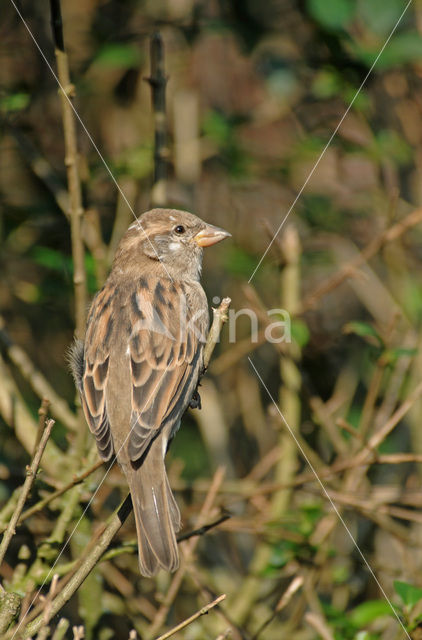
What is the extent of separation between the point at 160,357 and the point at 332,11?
2.05m

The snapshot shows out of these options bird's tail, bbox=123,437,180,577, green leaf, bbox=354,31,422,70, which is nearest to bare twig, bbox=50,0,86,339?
bird's tail, bbox=123,437,180,577

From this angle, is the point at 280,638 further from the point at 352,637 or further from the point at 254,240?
the point at 254,240

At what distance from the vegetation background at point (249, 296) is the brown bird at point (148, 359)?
0.29 m

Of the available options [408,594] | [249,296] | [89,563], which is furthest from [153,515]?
[249,296]

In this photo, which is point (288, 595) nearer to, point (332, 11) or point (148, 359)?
point (148, 359)

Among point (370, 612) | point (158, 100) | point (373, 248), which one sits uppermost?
point (158, 100)

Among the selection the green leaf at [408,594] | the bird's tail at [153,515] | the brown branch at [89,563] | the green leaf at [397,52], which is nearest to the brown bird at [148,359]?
the bird's tail at [153,515]

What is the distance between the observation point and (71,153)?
3529mm

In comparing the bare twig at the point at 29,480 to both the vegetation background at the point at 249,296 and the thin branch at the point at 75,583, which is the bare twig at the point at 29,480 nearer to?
the thin branch at the point at 75,583

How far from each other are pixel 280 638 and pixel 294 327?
5.69 ft

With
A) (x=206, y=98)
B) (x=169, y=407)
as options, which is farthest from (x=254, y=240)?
(x=169, y=407)

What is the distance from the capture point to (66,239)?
574cm

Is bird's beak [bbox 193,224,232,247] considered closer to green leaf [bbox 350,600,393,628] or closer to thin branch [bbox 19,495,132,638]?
thin branch [bbox 19,495,132,638]

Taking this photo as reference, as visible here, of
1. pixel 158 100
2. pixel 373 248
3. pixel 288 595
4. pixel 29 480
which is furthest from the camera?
pixel 373 248
